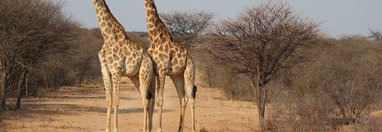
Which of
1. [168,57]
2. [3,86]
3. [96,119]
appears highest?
[168,57]

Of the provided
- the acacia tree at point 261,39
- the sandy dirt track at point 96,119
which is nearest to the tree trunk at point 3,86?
the sandy dirt track at point 96,119

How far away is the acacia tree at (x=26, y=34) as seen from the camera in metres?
16.0

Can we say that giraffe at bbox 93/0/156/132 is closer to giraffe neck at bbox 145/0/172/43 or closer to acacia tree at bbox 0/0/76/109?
giraffe neck at bbox 145/0/172/43

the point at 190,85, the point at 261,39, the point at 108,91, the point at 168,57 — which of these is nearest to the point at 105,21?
the point at 108,91

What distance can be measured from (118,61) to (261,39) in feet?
17.7

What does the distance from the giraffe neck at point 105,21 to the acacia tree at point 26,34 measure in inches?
273

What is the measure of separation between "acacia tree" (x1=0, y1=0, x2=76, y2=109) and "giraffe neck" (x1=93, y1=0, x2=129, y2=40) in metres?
6.93

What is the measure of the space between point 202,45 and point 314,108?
175 inches

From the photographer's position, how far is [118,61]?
9.43 meters

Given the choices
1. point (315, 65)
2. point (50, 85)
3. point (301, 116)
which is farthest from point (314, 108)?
point (50, 85)

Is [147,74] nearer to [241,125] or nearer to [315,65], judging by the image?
[241,125]

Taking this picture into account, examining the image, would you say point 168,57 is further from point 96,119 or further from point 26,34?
point 26,34

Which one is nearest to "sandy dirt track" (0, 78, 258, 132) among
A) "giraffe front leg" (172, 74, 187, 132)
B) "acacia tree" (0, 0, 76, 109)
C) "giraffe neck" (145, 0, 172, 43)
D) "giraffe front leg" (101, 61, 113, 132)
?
"acacia tree" (0, 0, 76, 109)

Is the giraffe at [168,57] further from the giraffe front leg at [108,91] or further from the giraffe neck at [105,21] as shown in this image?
the giraffe front leg at [108,91]
